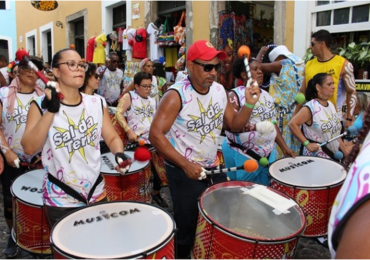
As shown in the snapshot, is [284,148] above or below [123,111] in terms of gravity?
below

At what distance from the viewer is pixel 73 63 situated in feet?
7.50

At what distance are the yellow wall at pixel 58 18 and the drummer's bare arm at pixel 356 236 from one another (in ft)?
41.7

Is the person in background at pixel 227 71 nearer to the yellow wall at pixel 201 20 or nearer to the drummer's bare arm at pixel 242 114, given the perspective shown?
the yellow wall at pixel 201 20

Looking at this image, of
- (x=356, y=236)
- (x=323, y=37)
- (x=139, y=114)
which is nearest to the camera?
(x=356, y=236)

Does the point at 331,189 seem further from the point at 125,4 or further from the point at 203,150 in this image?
the point at 125,4

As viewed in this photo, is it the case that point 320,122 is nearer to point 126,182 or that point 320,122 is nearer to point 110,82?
point 126,182

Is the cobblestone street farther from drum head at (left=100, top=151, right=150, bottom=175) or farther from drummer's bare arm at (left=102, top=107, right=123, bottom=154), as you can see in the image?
drummer's bare arm at (left=102, top=107, right=123, bottom=154)

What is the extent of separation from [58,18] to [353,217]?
17230 mm

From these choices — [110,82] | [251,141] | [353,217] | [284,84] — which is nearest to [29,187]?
[251,141]

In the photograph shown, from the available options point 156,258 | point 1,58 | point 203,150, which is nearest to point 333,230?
point 156,258

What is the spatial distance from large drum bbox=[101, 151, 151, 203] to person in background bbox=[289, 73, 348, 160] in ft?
5.52

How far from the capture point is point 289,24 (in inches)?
255

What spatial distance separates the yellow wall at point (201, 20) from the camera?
8.25 meters

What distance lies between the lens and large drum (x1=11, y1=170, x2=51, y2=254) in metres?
2.80
